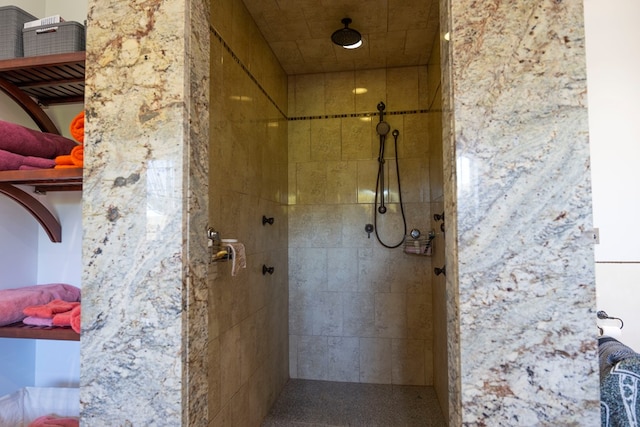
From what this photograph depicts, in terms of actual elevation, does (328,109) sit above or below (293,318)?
above

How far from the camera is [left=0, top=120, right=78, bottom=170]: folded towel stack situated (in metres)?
1.29

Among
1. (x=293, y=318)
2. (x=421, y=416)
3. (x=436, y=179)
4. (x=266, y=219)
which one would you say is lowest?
(x=421, y=416)

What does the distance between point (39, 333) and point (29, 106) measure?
104cm

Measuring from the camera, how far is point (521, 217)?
1007 millimetres

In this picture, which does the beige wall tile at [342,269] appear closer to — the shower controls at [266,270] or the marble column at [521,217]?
the shower controls at [266,270]

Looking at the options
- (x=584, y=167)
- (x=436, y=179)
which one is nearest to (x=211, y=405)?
(x=584, y=167)

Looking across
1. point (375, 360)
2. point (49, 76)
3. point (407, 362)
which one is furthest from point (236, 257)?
point (407, 362)

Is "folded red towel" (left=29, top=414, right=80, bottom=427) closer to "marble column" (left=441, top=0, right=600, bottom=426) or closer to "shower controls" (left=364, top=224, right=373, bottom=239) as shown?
"marble column" (left=441, top=0, right=600, bottom=426)

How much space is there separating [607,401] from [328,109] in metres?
2.72

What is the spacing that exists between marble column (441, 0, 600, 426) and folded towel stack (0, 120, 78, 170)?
1574mm

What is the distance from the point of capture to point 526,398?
3.24 feet

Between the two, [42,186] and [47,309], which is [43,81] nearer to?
[42,186]

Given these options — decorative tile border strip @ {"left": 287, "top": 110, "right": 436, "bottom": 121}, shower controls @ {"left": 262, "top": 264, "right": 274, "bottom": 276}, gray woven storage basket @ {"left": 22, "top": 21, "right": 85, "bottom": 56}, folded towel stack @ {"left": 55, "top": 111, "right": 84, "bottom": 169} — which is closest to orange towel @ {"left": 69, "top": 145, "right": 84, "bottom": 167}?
folded towel stack @ {"left": 55, "top": 111, "right": 84, "bottom": 169}

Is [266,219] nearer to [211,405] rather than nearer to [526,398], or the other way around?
[211,405]
